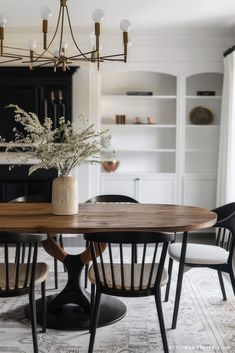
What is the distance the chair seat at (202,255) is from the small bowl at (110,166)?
2.80 metres

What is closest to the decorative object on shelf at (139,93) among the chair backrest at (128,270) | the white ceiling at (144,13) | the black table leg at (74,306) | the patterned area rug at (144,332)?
the white ceiling at (144,13)

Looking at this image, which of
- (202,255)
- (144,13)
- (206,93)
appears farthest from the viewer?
(206,93)

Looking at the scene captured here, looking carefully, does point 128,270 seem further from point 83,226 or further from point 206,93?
point 206,93

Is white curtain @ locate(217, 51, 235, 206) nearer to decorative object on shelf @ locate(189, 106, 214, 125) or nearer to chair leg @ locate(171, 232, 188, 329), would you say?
decorative object on shelf @ locate(189, 106, 214, 125)

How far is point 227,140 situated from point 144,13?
1871 mm

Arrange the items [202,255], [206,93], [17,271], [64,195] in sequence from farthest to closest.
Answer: [206,93] < [202,255] < [64,195] < [17,271]

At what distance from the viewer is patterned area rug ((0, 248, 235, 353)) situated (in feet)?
8.73

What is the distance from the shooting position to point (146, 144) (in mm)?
6379

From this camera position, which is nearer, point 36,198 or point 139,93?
point 36,198

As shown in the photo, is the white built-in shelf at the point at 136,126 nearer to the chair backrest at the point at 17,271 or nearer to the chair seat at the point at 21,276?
the chair seat at the point at 21,276

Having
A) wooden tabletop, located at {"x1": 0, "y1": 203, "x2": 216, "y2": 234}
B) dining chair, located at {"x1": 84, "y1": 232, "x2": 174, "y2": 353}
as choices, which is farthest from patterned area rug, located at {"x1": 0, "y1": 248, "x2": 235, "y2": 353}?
wooden tabletop, located at {"x1": 0, "y1": 203, "x2": 216, "y2": 234}

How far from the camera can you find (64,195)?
3.01 metres

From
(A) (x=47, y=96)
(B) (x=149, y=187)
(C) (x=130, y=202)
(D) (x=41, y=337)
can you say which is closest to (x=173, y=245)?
(C) (x=130, y=202)

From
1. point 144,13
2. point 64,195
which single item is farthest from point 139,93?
point 64,195
